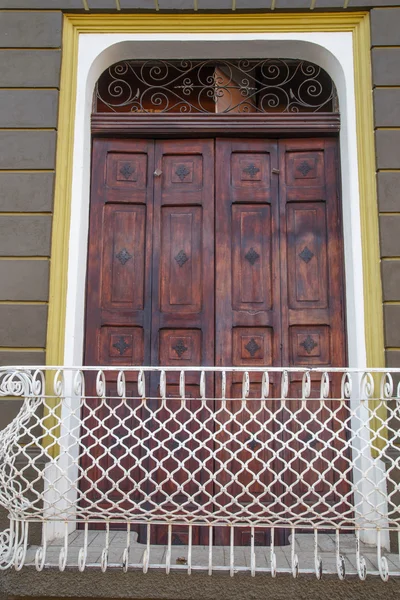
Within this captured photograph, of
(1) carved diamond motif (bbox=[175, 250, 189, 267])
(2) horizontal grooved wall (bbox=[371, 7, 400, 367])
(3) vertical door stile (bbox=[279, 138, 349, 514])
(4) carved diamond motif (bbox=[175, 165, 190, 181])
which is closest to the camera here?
(2) horizontal grooved wall (bbox=[371, 7, 400, 367])

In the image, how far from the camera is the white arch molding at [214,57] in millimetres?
3984

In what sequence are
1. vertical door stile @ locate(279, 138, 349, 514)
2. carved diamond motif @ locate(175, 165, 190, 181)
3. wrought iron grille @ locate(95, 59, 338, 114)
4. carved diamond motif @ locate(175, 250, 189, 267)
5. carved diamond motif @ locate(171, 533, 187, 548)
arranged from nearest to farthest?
carved diamond motif @ locate(171, 533, 187, 548) → vertical door stile @ locate(279, 138, 349, 514) → carved diamond motif @ locate(175, 250, 189, 267) → carved diamond motif @ locate(175, 165, 190, 181) → wrought iron grille @ locate(95, 59, 338, 114)

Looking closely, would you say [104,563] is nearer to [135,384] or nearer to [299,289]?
[135,384]

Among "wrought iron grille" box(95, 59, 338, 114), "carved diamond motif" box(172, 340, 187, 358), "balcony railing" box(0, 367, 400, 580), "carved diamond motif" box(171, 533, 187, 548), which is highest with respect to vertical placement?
"wrought iron grille" box(95, 59, 338, 114)

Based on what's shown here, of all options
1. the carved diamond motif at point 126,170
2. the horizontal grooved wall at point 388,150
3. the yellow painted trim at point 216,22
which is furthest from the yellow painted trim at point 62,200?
the horizontal grooved wall at point 388,150

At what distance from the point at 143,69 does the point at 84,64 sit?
55 centimetres

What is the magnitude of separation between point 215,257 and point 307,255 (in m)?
0.69

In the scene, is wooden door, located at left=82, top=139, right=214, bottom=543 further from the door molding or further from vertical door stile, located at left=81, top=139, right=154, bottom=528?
the door molding

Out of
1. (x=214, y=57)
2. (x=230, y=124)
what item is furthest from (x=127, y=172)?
(x=214, y=57)

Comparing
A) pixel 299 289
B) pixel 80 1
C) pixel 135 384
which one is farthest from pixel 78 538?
pixel 80 1

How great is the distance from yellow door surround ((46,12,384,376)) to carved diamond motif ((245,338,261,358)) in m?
0.78

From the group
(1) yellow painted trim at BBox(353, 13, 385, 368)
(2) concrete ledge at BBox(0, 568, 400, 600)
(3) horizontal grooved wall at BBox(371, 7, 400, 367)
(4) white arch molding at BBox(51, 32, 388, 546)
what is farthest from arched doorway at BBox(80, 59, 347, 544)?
(2) concrete ledge at BBox(0, 568, 400, 600)

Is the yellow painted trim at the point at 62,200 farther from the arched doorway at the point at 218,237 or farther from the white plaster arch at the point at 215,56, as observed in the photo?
the arched doorway at the point at 218,237

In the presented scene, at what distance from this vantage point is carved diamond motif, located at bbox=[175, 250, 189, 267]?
428cm
